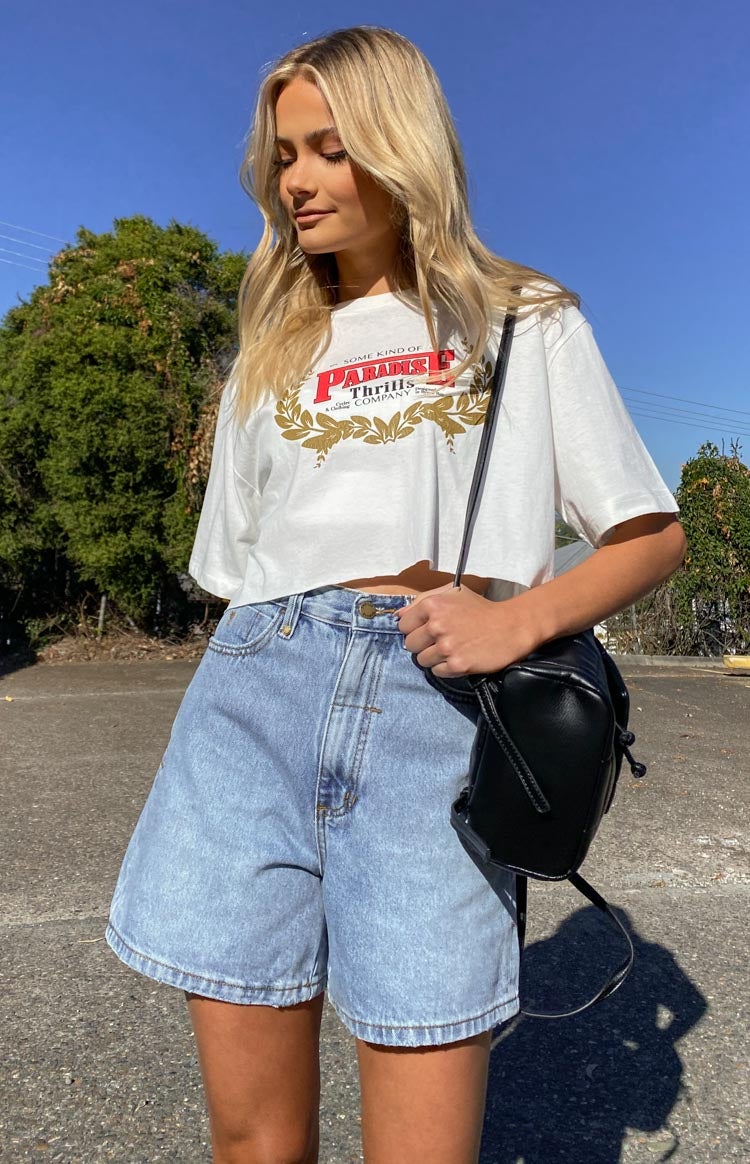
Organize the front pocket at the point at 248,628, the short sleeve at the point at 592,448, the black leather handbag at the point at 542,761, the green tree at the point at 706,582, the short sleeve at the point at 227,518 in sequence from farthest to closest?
1. the green tree at the point at 706,582
2. the short sleeve at the point at 227,518
3. the front pocket at the point at 248,628
4. the short sleeve at the point at 592,448
5. the black leather handbag at the point at 542,761

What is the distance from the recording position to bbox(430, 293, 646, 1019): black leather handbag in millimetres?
1179

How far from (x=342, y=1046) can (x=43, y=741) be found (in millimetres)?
3668

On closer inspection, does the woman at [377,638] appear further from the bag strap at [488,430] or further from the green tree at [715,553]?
the green tree at [715,553]

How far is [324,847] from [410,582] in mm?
388

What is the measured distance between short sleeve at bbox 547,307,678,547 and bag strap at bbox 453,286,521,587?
67 millimetres

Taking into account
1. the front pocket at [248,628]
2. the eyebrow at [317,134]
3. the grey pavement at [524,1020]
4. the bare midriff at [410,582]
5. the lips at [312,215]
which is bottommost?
the grey pavement at [524,1020]

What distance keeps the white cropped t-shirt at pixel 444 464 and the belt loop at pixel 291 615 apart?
0.05 feet

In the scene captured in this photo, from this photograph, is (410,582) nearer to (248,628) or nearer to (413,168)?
(248,628)

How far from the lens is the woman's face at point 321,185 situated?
1479mm

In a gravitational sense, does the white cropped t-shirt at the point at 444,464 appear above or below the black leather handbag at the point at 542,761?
above

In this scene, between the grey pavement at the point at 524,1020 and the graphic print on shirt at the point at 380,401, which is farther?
the grey pavement at the point at 524,1020

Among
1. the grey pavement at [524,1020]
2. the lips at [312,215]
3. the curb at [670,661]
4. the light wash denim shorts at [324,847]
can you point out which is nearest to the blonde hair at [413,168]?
the lips at [312,215]

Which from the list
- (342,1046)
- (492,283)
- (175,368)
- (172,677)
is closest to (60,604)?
(172,677)

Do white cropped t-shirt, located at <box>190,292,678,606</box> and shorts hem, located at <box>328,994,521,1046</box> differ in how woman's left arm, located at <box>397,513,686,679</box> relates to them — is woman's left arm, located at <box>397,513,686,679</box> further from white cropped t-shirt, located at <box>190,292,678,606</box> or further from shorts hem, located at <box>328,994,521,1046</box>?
shorts hem, located at <box>328,994,521,1046</box>
